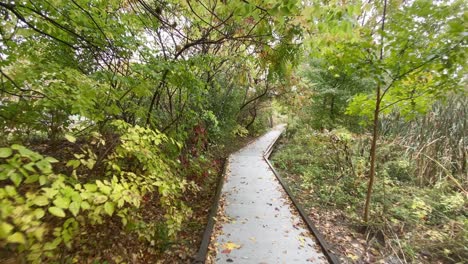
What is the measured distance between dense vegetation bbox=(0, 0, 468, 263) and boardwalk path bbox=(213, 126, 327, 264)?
67 cm

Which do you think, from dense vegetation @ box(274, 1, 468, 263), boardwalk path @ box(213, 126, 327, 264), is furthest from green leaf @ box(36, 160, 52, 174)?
boardwalk path @ box(213, 126, 327, 264)

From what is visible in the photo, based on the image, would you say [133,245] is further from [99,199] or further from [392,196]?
[392,196]

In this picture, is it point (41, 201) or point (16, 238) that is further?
point (41, 201)

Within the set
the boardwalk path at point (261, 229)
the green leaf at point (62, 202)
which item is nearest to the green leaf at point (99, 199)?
the green leaf at point (62, 202)

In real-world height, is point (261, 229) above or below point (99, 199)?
below

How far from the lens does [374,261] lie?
12.3 feet

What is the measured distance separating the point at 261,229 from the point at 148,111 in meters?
2.69

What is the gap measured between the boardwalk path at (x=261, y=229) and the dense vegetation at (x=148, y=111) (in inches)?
26.2

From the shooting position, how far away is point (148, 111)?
13.0 ft

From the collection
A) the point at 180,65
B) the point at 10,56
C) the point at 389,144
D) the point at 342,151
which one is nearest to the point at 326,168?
the point at 342,151

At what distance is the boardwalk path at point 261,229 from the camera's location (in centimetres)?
352

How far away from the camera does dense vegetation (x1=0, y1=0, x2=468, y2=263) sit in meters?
1.68

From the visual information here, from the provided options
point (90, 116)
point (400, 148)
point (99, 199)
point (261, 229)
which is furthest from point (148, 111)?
point (400, 148)

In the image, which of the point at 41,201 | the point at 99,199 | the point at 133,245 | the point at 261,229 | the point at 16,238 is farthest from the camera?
the point at 261,229
